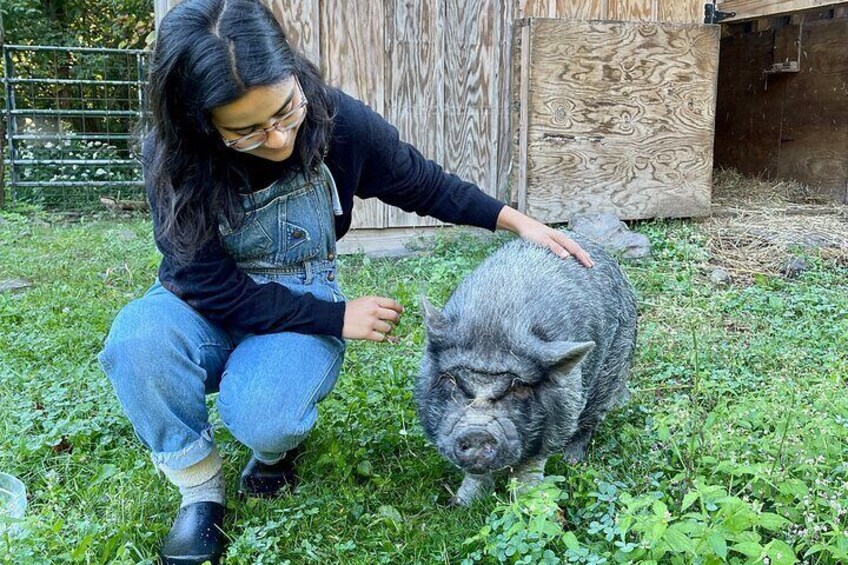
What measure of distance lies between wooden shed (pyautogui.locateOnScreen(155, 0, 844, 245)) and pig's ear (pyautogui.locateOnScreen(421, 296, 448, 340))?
11.5 feet

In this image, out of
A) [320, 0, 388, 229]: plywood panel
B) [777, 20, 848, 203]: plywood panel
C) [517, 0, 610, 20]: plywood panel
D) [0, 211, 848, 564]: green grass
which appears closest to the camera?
[0, 211, 848, 564]: green grass

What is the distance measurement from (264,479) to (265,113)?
1248 millimetres

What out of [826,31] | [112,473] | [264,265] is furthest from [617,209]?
[112,473]

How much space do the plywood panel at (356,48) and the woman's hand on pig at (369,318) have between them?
3444 millimetres

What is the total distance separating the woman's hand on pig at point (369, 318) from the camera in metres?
2.66

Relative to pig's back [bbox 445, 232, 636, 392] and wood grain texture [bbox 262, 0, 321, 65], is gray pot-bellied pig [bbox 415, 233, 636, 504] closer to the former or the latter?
pig's back [bbox 445, 232, 636, 392]

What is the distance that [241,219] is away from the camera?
262 centimetres

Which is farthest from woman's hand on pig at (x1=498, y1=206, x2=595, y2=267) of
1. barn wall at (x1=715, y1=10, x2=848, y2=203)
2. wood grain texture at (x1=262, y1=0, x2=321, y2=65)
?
barn wall at (x1=715, y1=10, x2=848, y2=203)

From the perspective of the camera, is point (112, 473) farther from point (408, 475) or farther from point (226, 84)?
point (226, 84)

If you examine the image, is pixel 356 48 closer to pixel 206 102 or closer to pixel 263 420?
pixel 206 102

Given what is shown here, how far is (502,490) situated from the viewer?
9.26 feet

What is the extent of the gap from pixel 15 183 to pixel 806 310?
8.66 m

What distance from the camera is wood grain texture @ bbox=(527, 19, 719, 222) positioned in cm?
609

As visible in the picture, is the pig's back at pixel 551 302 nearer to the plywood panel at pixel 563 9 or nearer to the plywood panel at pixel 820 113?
the plywood panel at pixel 563 9
